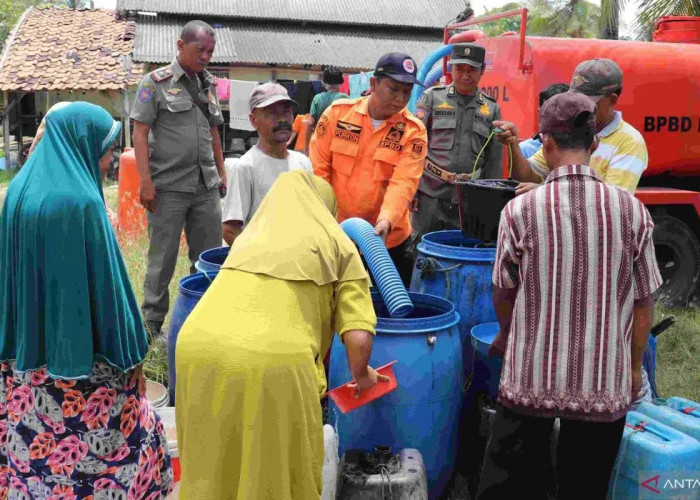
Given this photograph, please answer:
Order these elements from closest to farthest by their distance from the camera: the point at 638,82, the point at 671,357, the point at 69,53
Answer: the point at 671,357
the point at 638,82
the point at 69,53

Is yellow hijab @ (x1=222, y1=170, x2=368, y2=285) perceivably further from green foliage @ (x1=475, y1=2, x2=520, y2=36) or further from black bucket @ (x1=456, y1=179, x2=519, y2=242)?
green foliage @ (x1=475, y1=2, x2=520, y2=36)

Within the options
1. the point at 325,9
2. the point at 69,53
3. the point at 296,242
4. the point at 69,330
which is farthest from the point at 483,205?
the point at 325,9

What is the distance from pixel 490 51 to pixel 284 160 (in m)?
3.16

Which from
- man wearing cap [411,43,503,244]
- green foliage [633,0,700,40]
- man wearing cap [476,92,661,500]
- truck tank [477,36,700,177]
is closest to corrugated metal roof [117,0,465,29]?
green foliage [633,0,700,40]

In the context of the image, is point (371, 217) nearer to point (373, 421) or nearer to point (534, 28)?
point (373, 421)

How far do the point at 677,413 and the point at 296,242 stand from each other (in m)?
1.94

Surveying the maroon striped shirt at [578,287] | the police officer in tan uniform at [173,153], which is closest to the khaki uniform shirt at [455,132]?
the police officer in tan uniform at [173,153]

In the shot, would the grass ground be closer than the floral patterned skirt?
No

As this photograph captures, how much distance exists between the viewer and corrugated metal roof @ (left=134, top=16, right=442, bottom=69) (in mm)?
17875

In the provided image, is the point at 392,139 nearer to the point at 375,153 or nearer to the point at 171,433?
the point at 375,153

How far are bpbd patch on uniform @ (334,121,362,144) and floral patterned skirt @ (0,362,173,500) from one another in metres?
1.90

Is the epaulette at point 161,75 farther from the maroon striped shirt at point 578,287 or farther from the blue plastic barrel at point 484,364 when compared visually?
the maroon striped shirt at point 578,287

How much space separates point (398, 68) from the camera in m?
3.65

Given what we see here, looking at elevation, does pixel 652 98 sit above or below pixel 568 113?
above
